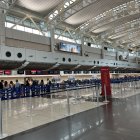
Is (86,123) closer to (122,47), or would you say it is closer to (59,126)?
(59,126)

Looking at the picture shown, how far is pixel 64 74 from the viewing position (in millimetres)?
27297

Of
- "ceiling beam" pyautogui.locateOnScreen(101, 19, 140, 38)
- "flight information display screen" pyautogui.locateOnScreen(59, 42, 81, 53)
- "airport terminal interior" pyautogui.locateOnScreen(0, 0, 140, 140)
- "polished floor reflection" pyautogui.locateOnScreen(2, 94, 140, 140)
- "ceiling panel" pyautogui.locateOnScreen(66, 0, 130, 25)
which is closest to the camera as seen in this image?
"polished floor reflection" pyautogui.locateOnScreen(2, 94, 140, 140)

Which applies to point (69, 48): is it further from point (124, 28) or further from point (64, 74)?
point (124, 28)

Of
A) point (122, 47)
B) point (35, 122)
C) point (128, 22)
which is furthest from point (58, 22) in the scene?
point (122, 47)

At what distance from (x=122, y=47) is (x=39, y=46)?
24.7 metres

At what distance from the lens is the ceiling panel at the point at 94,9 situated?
18.3 metres

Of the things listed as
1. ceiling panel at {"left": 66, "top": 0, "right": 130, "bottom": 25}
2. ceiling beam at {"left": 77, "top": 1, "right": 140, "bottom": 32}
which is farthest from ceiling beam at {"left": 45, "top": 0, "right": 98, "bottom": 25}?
ceiling beam at {"left": 77, "top": 1, "right": 140, "bottom": 32}

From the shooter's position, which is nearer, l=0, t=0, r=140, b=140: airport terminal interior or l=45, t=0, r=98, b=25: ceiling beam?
l=0, t=0, r=140, b=140: airport terminal interior

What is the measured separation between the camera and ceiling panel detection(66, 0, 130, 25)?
18.3 meters

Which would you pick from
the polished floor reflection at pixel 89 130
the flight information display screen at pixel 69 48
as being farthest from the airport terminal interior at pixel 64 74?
the flight information display screen at pixel 69 48

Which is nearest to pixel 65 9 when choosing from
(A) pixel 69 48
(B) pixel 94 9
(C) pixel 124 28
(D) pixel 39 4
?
(D) pixel 39 4

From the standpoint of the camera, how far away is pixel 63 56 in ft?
68.5

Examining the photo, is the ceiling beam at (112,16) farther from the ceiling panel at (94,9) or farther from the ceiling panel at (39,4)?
the ceiling panel at (39,4)

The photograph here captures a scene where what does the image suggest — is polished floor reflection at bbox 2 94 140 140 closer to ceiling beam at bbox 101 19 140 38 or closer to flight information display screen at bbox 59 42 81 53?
flight information display screen at bbox 59 42 81 53
